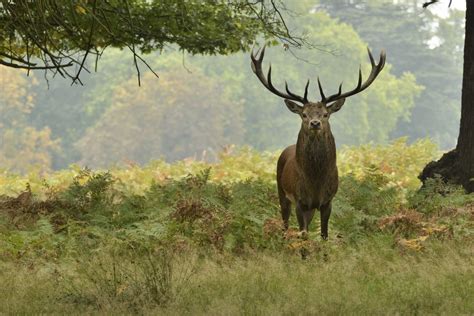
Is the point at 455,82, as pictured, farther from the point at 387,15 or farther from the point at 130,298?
the point at 130,298

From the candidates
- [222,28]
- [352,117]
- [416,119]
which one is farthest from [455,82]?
[222,28]

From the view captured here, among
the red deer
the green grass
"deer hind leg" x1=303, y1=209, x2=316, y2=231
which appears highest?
the red deer

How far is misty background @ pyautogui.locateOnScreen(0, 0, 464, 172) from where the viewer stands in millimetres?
57156

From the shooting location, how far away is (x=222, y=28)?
13.9 metres

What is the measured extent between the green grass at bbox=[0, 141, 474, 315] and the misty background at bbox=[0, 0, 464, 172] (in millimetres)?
42066

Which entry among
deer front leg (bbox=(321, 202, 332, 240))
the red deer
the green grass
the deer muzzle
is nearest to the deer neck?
the red deer

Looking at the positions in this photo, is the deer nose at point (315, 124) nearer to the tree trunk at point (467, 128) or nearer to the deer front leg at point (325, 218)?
the deer front leg at point (325, 218)

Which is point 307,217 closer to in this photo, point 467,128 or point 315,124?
point 315,124

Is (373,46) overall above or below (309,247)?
above

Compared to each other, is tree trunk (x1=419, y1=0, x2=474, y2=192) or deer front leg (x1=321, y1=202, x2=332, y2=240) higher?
tree trunk (x1=419, y1=0, x2=474, y2=192)

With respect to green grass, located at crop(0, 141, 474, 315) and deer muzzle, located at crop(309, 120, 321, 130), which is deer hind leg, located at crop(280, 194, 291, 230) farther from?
deer muzzle, located at crop(309, 120, 321, 130)

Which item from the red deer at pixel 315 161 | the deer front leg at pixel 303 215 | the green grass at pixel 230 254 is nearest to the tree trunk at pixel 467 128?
the green grass at pixel 230 254

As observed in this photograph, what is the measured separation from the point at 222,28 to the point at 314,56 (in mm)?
47291

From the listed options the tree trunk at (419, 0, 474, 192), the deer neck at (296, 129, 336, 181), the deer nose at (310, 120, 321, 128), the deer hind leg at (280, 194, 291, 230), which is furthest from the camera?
the tree trunk at (419, 0, 474, 192)
